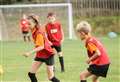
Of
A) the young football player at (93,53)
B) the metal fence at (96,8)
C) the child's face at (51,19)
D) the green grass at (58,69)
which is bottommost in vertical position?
the metal fence at (96,8)

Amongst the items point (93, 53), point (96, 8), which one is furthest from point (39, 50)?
point (96, 8)

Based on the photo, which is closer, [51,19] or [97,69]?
[97,69]

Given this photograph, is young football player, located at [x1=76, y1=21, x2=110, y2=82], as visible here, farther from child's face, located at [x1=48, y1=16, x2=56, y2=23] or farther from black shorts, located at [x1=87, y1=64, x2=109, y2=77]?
child's face, located at [x1=48, y1=16, x2=56, y2=23]

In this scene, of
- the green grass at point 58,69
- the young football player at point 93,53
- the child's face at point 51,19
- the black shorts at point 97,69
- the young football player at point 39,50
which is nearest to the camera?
the young football player at point 93,53

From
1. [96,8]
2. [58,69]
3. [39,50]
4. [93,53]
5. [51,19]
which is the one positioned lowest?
[96,8]

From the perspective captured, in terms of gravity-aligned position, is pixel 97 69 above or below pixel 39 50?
below

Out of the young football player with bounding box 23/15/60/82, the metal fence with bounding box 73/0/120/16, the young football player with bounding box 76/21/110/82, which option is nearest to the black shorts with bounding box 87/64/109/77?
the young football player with bounding box 76/21/110/82

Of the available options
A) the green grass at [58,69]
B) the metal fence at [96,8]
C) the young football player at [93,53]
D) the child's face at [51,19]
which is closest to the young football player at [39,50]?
the young football player at [93,53]

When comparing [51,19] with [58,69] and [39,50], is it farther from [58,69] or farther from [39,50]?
[39,50]

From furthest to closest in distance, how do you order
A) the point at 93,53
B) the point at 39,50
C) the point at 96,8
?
the point at 96,8
the point at 39,50
the point at 93,53

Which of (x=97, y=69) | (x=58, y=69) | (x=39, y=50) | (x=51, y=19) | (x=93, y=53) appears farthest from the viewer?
(x=58, y=69)

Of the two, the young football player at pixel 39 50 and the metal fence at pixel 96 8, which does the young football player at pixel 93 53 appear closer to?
the young football player at pixel 39 50

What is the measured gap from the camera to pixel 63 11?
36719 millimetres

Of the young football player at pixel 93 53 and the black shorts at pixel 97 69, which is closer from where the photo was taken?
the young football player at pixel 93 53
